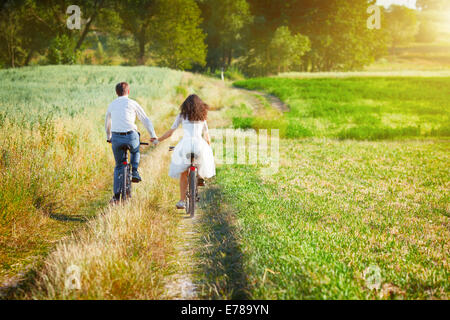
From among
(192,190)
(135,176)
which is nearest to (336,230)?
(192,190)

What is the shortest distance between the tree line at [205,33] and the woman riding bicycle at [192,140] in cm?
4819

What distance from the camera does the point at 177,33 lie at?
2184 inches

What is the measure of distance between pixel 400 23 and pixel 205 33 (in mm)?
86303

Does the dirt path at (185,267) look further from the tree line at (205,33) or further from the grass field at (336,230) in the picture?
the tree line at (205,33)

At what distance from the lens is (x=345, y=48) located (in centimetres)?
6444

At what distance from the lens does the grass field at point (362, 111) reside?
17.4 m

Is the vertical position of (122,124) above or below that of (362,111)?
below

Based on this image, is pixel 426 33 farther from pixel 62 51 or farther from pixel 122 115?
pixel 122 115

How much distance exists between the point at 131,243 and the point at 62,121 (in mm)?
6191

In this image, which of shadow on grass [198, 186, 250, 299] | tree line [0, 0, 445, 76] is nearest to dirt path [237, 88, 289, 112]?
shadow on grass [198, 186, 250, 299]

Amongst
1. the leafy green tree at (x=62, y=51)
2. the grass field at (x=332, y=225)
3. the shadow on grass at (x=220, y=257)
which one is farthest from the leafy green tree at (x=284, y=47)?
the shadow on grass at (x=220, y=257)
